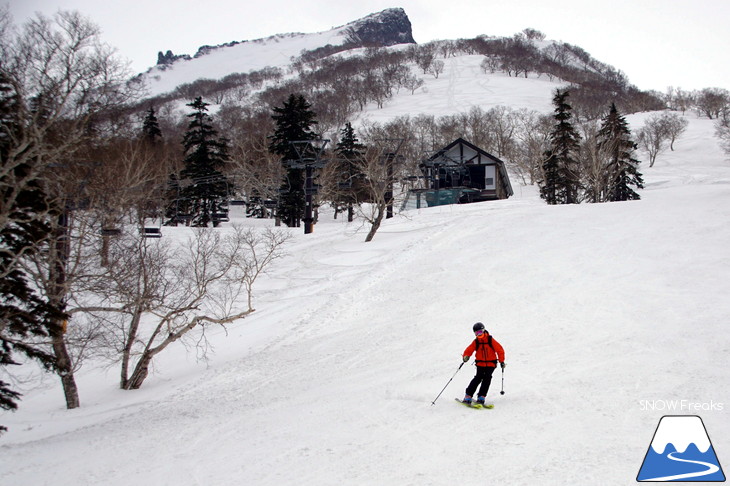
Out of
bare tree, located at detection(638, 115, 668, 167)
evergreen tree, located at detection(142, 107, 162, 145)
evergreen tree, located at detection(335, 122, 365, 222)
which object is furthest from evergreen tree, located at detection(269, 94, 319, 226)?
bare tree, located at detection(638, 115, 668, 167)

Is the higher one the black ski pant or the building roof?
the building roof

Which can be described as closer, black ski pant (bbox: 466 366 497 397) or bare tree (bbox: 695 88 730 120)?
black ski pant (bbox: 466 366 497 397)

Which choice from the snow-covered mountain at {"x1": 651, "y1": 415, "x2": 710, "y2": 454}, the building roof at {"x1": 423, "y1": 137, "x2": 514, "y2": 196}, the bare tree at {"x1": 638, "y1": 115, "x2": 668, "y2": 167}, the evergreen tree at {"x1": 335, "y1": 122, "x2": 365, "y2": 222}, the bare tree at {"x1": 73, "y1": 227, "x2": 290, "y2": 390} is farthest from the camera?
the bare tree at {"x1": 638, "y1": 115, "x2": 668, "y2": 167}

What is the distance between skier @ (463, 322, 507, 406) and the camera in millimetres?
9422

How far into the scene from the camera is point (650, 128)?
86.4 m

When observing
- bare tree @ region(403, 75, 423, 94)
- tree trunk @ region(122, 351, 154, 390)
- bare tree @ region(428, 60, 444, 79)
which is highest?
bare tree @ region(428, 60, 444, 79)

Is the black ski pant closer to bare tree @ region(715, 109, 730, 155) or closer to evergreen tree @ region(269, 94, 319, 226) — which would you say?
evergreen tree @ region(269, 94, 319, 226)

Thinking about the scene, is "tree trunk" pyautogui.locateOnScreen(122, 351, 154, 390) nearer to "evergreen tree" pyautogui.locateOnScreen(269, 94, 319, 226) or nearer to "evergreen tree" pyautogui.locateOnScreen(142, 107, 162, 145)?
"evergreen tree" pyautogui.locateOnScreen(269, 94, 319, 226)

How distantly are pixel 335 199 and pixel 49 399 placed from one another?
36.8 metres

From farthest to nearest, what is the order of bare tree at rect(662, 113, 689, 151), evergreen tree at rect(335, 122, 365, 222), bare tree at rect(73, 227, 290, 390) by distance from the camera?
bare tree at rect(662, 113, 689, 151) < evergreen tree at rect(335, 122, 365, 222) < bare tree at rect(73, 227, 290, 390)

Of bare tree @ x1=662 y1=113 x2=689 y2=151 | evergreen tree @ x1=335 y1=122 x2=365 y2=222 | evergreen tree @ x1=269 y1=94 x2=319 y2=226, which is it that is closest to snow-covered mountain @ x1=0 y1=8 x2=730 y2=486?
evergreen tree @ x1=269 y1=94 x2=319 y2=226

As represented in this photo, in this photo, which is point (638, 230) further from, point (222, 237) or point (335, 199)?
point (335, 199)

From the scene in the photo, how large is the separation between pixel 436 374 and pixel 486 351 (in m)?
2.60

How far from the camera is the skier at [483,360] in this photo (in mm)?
9422
